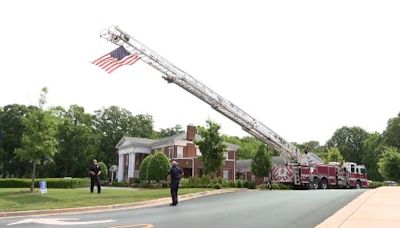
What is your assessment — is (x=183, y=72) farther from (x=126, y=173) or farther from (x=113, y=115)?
(x=113, y=115)

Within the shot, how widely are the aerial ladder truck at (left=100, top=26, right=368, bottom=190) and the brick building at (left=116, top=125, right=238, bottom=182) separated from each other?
60.5 ft

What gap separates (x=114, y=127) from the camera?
92875 mm

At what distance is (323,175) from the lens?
133 ft

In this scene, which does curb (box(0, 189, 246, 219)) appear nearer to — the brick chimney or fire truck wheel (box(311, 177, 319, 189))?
fire truck wheel (box(311, 177, 319, 189))

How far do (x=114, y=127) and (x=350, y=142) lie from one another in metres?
62.6

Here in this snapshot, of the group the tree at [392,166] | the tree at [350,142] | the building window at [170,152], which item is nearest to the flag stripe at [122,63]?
the tree at [392,166]

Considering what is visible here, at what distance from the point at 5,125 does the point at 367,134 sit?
86.7m

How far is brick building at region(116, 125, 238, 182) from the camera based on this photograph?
63.1 m

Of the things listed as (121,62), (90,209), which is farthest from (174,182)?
(121,62)

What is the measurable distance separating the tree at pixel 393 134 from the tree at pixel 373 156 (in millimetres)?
2127

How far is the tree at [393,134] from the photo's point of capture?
303 ft

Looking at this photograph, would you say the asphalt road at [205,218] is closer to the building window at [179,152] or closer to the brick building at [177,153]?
the brick building at [177,153]

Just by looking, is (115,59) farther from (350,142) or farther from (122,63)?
(350,142)

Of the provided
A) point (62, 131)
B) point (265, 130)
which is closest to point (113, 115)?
point (62, 131)
